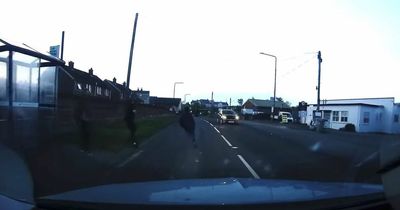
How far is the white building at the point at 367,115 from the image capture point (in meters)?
63.5

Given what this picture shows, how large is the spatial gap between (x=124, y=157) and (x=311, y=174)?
20.5ft

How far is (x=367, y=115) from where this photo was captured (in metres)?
64.4

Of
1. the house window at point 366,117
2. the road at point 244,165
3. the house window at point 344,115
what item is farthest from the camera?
the house window at point 344,115

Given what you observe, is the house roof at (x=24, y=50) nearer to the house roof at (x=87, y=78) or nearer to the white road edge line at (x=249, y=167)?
the white road edge line at (x=249, y=167)

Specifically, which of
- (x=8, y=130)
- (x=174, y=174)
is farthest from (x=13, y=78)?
(x=174, y=174)

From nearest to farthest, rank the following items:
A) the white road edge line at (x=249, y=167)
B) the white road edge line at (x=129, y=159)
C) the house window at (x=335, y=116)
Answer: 1. the white road edge line at (x=249, y=167)
2. the white road edge line at (x=129, y=159)
3. the house window at (x=335, y=116)

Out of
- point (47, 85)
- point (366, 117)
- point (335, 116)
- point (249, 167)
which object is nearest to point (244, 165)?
point (249, 167)

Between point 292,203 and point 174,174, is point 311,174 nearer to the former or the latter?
point 174,174

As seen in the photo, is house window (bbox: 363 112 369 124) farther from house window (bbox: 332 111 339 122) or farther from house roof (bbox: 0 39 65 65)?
house roof (bbox: 0 39 65 65)


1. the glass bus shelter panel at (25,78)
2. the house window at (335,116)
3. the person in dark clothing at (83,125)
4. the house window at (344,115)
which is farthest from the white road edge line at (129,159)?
the house window at (335,116)

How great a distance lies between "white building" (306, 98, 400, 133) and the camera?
63.5 meters

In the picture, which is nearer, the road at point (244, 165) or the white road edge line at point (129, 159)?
the road at point (244, 165)

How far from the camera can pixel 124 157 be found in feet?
55.0

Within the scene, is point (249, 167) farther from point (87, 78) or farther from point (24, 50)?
point (87, 78)
